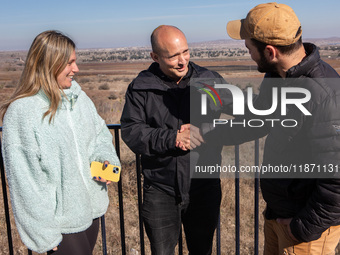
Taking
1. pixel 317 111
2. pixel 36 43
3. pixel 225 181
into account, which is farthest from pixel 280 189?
pixel 225 181

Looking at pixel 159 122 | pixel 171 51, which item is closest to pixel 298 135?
pixel 159 122

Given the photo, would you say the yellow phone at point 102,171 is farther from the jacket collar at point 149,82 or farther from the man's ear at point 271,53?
the man's ear at point 271,53

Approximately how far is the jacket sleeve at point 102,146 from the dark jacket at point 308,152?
0.97m

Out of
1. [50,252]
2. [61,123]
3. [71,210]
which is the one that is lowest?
[50,252]

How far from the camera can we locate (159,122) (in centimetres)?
261

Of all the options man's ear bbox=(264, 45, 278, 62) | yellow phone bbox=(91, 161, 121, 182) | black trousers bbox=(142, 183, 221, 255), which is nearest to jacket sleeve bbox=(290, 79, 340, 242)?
man's ear bbox=(264, 45, 278, 62)

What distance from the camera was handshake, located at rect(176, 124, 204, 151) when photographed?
8.13 ft

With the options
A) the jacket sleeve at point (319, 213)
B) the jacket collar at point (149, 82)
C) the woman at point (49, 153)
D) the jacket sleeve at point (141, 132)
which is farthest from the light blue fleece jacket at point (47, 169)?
the jacket sleeve at point (319, 213)

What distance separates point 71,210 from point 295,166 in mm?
1303

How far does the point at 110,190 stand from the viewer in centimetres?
837

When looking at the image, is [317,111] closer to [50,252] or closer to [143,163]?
[143,163]

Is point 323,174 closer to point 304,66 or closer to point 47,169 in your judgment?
point 304,66

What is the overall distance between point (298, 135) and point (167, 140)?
0.82 meters

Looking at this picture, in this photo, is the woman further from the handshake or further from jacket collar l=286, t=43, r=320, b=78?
jacket collar l=286, t=43, r=320, b=78
